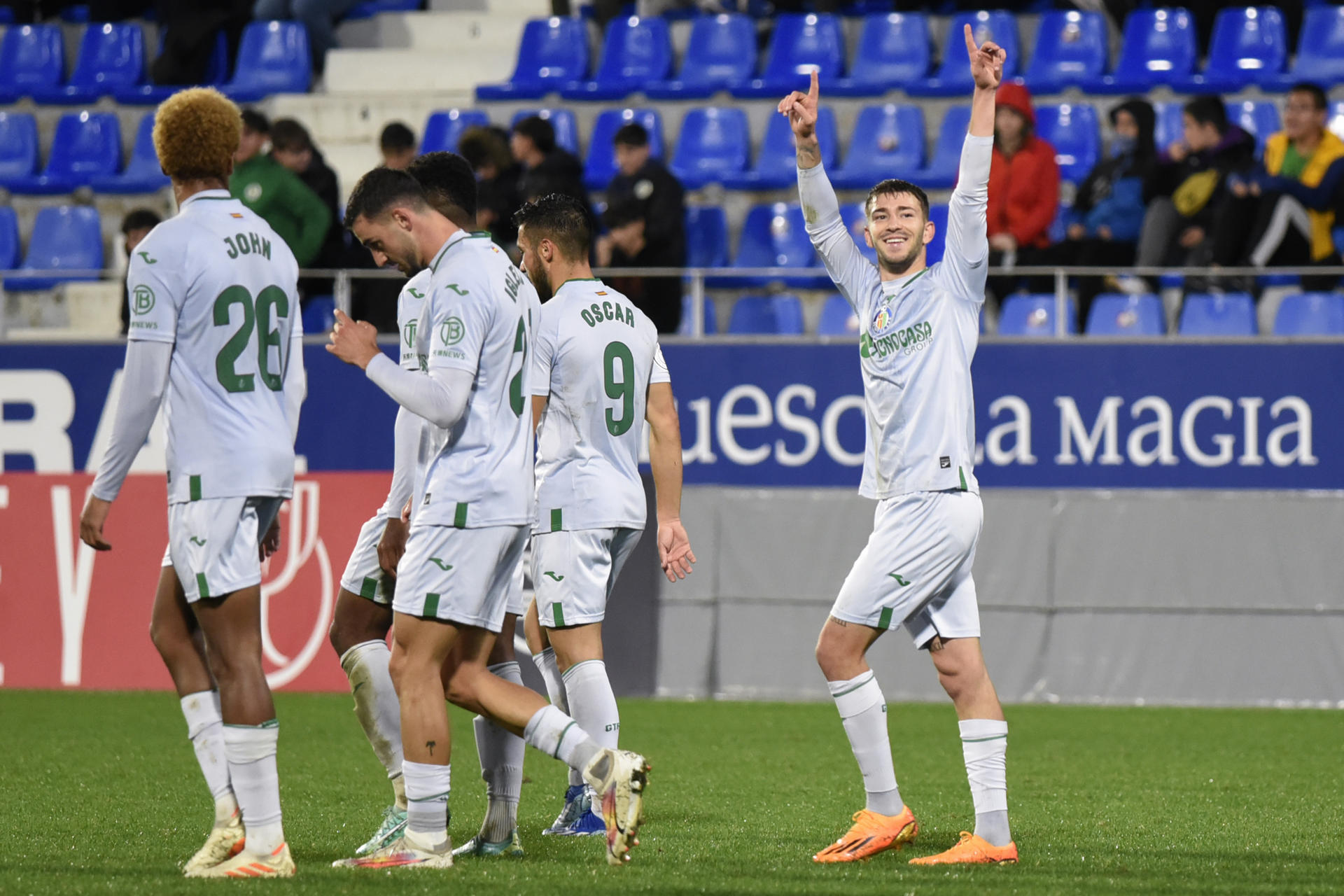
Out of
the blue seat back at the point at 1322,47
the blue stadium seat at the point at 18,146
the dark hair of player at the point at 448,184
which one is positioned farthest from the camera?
the blue stadium seat at the point at 18,146

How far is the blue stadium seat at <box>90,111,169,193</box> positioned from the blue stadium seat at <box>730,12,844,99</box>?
491 cm

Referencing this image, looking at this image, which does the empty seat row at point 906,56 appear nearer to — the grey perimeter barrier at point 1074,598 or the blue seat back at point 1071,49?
the blue seat back at point 1071,49

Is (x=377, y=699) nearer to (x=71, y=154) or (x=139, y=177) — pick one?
(x=139, y=177)

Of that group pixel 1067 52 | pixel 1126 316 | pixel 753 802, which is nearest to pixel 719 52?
pixel 1067 52

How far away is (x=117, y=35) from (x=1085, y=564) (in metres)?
10.5

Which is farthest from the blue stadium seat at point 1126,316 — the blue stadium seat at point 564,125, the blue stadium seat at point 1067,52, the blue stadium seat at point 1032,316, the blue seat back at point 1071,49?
the blue stadium seat at point 564,125

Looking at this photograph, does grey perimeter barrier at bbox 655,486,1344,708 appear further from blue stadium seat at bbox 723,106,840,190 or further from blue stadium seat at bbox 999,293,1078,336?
blue stadium seat at bbox 723,106,840,190

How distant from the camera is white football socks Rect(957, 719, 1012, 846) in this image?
17.8ft

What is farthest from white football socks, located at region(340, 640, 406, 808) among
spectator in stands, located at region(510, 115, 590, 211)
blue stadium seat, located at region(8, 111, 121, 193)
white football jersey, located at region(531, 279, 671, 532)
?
blue stadium seat, located at region(8, 111, 121, 193)

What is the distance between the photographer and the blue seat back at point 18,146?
15.8m

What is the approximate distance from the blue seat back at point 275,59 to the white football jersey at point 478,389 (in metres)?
11.6

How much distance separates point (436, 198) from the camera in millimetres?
5652

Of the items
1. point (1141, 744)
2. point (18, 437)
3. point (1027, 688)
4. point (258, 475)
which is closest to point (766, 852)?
point (258, 475)

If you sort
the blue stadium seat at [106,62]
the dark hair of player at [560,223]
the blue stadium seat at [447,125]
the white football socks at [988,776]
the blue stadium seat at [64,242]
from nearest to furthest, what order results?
1. the white football socks at [988,776]
2. the dark hair of player at [560,223]
3. the blue stadium seat at [447,125]
4. the blue stadium seat at [64,242]
5. the blue stadium seat at [106,62]
